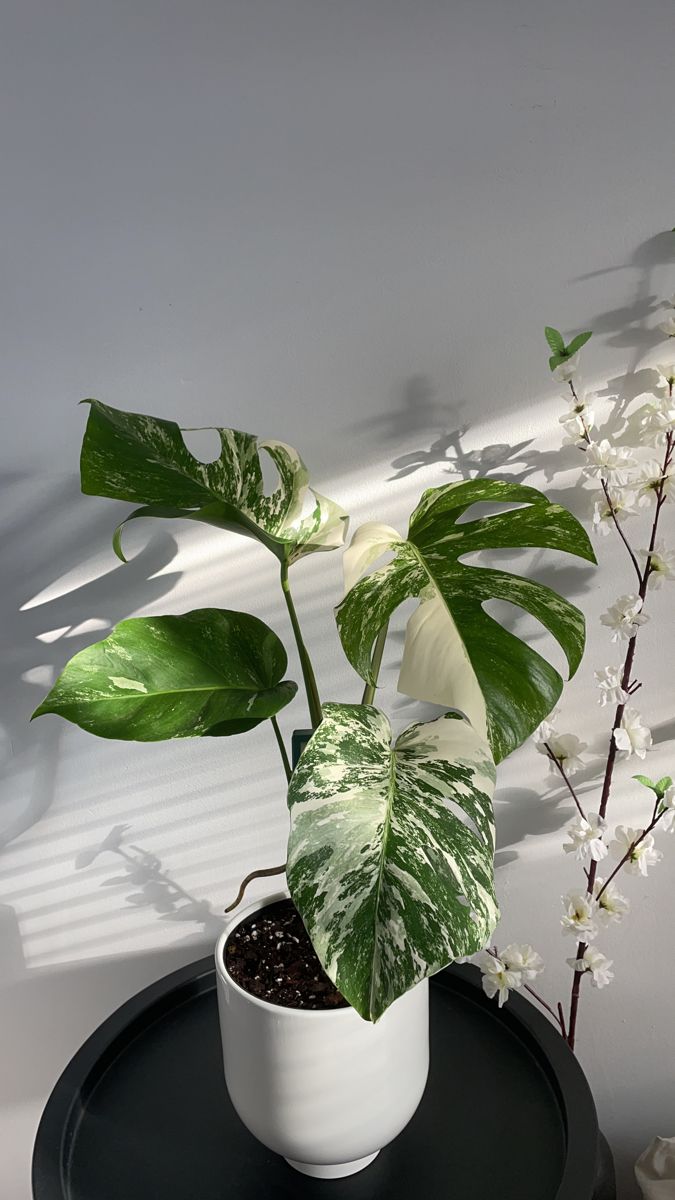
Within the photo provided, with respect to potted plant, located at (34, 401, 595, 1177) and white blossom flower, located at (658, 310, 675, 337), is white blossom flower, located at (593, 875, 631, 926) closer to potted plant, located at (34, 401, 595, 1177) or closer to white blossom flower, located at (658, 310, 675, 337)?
potted plant, located at (34, 401, 595, 1177)

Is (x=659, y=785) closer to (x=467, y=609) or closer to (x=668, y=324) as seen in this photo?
(x=467, y=609)

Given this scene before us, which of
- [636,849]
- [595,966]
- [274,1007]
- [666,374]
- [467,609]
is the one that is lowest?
[595,966]

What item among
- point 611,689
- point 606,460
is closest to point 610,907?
point 611,689

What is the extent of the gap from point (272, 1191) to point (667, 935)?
56 centimetres

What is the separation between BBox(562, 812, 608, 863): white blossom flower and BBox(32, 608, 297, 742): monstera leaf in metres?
0.38

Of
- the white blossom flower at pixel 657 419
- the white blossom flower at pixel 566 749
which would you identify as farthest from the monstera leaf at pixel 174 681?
the white blossom flower at pixel 657 419

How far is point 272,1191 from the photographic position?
872mm

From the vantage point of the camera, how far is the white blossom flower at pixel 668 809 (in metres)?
0.98

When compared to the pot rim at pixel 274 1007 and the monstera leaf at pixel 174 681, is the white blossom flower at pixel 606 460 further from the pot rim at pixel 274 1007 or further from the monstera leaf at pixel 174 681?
the pot rim at pixel 274 1007

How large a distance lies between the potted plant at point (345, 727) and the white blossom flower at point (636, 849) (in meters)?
0.31

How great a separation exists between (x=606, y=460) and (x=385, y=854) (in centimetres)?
50

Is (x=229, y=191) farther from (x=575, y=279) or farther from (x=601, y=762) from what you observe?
(x=601, y=762)

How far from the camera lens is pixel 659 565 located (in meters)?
0.98

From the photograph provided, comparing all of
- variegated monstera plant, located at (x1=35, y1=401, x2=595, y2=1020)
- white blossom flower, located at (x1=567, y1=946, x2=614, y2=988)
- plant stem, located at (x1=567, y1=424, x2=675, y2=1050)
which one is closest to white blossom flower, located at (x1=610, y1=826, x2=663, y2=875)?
plant stem, located at (x1=567, y1=424, x2=675, y2=1050)
